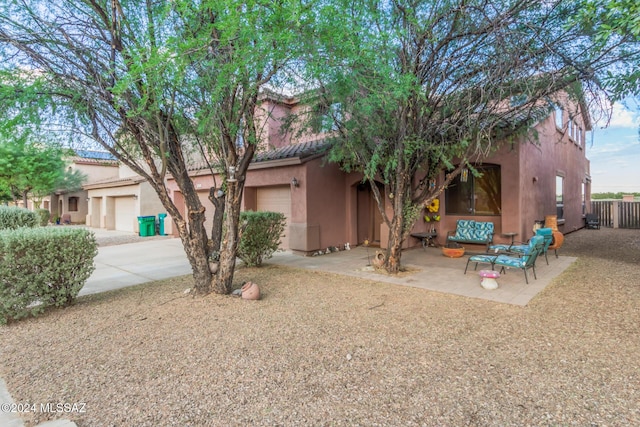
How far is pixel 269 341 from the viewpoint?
13.2 feet

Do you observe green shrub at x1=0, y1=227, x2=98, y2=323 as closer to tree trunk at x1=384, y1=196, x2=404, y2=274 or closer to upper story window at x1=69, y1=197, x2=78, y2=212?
tree trunk at x1=384, y1=196, x2=404, y2=274

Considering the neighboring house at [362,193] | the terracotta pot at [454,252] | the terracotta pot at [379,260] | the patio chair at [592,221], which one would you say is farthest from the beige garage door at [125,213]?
the patio chair at [592,221]

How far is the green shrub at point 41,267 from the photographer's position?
4570 mm

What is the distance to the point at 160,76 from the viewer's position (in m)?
4.17

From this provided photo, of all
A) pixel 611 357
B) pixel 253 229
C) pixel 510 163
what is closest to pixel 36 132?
pixel 253 229

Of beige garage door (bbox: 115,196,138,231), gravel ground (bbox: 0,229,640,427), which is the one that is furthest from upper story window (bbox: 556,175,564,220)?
beige garage door (bbox: 115,196,138,231)

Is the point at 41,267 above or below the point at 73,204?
below

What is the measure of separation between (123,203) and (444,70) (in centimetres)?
1944

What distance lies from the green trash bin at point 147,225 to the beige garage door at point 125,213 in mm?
2749

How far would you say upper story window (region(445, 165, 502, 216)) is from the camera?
33.4ft

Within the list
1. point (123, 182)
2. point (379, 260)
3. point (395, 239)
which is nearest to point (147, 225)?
point (123, 182)

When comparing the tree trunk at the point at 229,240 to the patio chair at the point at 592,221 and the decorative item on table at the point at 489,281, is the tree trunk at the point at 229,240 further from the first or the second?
the patio chair at the point at 592,221

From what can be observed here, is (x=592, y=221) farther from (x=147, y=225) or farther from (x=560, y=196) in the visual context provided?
(x=147, y=225)

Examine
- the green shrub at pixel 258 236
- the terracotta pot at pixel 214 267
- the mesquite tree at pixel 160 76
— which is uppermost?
the mesquite tree at pixel 160 76
